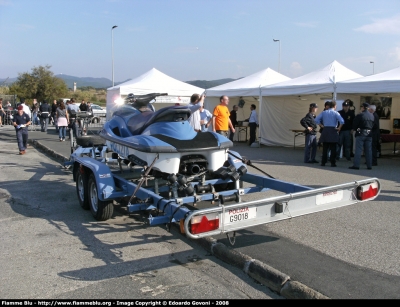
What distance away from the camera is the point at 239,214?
3.95 m

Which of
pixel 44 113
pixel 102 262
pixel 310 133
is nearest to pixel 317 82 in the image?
pixel 310 133

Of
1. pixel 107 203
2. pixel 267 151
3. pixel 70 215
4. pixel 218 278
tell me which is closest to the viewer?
pixel 218 278

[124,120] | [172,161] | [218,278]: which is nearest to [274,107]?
[124,120]

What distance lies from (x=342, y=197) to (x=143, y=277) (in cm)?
246

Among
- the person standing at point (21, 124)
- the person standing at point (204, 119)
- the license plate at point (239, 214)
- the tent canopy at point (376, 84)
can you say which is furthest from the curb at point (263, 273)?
the person standing at point (21, 124)

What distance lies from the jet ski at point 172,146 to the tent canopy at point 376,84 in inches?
294

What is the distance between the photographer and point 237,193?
5.52m

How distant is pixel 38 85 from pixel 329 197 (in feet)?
150

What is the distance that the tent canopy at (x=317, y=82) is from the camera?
13320mm

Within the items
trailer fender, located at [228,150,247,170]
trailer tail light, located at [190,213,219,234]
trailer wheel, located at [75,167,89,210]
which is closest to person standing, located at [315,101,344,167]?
trailer fender, located at [228,150,247,170]

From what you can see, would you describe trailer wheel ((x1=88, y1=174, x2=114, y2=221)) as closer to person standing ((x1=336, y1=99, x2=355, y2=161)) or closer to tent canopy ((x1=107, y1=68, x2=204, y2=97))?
person standing ((x1=336, y1=99, x2=355, y2=161))

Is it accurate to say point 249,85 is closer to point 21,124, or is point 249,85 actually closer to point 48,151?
point 48,151

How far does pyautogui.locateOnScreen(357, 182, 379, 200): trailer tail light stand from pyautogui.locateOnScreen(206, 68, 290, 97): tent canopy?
37.5 ft

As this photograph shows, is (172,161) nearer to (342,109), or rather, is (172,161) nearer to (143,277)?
(143,277)
